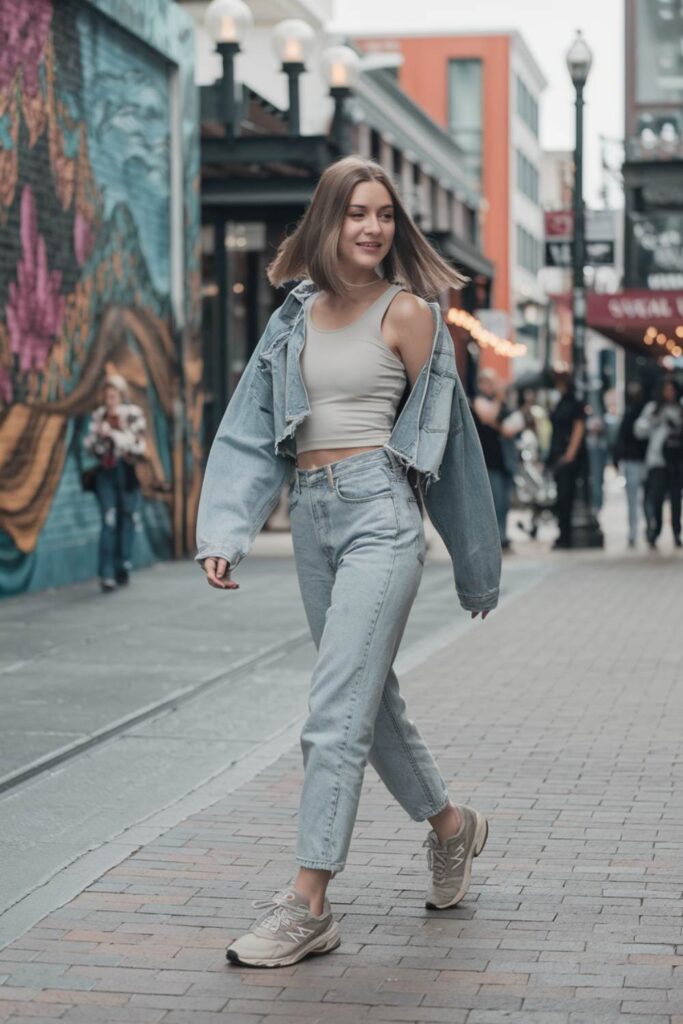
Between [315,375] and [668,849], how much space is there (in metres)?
2.02

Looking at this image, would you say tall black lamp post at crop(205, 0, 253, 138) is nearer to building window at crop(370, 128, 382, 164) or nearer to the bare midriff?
the bare midriff

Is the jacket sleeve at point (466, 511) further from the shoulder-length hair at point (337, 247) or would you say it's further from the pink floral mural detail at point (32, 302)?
the pink floral mural detail at point (32, 302)

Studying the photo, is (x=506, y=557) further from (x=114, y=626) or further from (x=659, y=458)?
(x=114, y=626)

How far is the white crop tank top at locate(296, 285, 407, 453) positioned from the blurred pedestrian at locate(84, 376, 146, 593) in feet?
30.4

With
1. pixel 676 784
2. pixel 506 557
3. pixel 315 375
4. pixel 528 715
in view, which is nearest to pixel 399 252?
pixel 315 375

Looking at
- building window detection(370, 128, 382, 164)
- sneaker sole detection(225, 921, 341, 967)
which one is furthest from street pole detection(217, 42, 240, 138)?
building window detection(370, 128, 382, 164)

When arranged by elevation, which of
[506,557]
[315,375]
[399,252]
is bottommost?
[506,557]

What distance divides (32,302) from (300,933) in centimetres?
990

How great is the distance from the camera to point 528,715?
27.7ft

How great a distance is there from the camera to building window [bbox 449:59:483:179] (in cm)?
7125

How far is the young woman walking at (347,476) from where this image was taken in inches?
184

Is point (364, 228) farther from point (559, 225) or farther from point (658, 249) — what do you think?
point (658, 249)

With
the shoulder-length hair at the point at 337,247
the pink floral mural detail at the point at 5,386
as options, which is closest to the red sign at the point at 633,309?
the pink floral mural detail at the point at 5,386

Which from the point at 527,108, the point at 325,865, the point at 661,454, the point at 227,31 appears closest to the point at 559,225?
the point at 661,454
